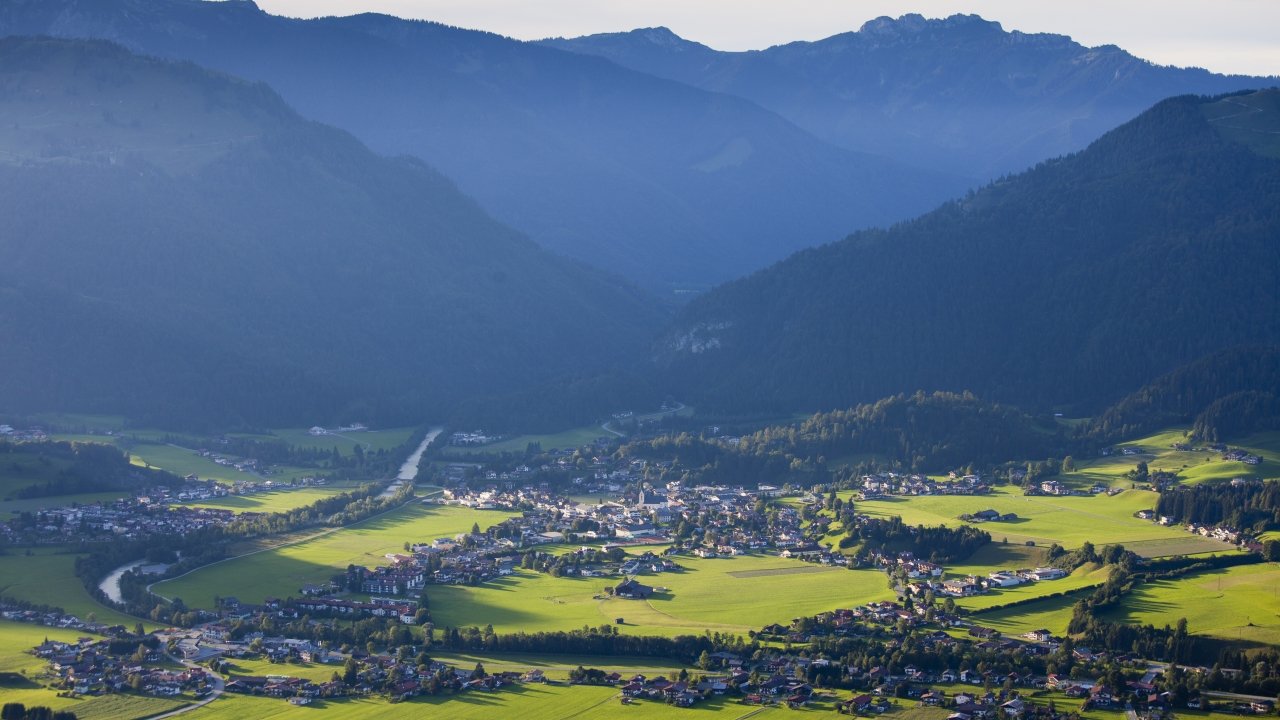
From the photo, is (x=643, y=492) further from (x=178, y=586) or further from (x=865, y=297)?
(x=865, y=297)

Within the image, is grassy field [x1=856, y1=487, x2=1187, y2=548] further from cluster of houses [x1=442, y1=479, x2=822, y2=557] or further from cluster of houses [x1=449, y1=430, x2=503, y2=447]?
cluster of houses [x1=449, y1=430, x2=503, y2=447]

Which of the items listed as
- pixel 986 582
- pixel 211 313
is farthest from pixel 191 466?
pixel 986 582

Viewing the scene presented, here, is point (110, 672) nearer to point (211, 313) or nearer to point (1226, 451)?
point (1226, 451)

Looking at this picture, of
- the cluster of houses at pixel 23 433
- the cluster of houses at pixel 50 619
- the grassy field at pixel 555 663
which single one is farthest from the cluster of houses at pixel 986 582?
the cluster of houses at pixel 23 433

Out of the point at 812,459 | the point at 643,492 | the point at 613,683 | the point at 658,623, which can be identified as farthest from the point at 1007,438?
the point at 613,683

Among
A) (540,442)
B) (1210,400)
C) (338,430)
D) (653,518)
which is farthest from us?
(338,430)

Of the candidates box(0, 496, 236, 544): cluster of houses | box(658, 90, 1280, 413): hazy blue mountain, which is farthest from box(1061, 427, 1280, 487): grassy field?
box(0, 496, 236, 544): cluster of houses
